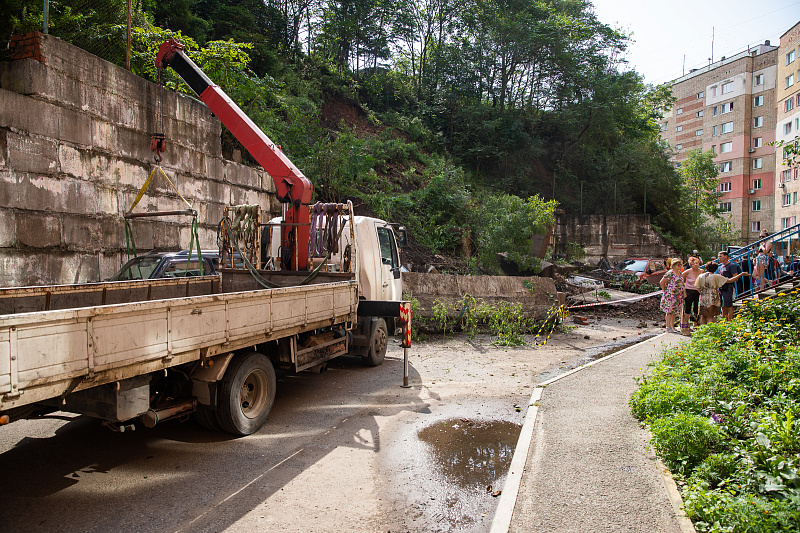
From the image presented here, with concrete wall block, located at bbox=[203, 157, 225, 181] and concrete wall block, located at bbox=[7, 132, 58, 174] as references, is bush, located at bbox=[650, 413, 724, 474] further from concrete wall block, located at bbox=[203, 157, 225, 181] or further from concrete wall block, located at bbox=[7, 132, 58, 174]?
concrete wall block, located at bbox=[203, 157, 225, 181]

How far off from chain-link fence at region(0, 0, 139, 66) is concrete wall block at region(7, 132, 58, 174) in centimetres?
224

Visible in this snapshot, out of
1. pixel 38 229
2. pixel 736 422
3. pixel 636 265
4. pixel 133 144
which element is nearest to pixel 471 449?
pixel 736 422

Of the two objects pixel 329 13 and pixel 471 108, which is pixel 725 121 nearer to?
pixel 471 108

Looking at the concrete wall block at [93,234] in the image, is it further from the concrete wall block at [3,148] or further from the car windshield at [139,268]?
the concrete wall block at [3,148]

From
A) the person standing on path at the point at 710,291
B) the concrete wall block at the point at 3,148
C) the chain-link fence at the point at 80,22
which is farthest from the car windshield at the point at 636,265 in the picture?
the concrete wall block at the point at 3,148

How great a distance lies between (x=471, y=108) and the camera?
29141 millimetres

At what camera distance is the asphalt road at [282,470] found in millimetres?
3668

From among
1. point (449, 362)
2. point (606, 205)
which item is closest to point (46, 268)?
point (449, 362)

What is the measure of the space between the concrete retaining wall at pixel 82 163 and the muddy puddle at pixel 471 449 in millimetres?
7054

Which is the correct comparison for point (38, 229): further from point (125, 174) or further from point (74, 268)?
point (125, 174)

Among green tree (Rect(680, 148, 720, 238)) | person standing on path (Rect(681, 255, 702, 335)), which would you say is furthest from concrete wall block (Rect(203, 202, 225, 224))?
green tree (Rect(680, 148, 720, 238))

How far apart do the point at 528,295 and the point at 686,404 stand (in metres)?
8.11

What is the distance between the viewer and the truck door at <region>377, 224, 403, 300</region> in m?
9.02

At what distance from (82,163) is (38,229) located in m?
1.50
